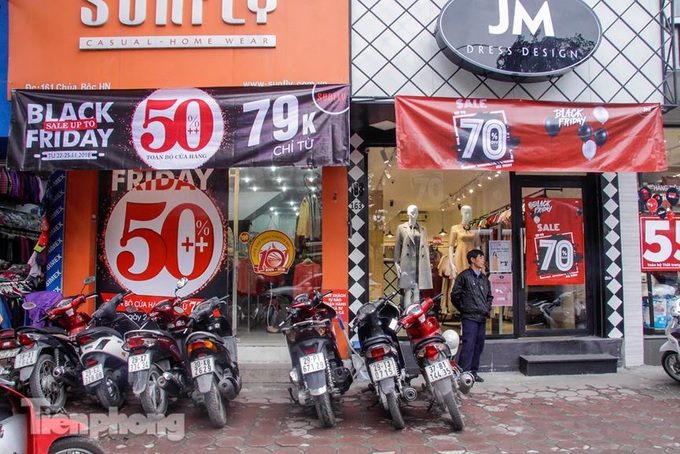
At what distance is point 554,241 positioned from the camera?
305 inches

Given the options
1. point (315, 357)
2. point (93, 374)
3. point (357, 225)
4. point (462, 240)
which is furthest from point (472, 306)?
point (93, 374)

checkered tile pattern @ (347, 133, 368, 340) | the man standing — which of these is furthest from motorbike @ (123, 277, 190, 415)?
the man standing

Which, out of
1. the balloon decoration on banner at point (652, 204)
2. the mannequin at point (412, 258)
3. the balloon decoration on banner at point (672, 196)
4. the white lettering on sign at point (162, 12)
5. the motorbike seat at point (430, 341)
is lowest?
the motorbike seat at point (430, 341)

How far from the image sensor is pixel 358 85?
667 cm

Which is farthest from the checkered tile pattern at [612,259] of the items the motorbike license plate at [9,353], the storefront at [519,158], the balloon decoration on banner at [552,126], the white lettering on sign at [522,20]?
the motorbike license plate at [9,353]

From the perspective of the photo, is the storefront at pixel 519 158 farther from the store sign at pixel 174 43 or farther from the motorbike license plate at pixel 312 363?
the motorbike license plate at pixel 312 363

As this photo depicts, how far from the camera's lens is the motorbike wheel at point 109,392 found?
5.26 meters

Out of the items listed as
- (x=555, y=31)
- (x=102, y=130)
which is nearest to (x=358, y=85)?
(x=555, y=31)

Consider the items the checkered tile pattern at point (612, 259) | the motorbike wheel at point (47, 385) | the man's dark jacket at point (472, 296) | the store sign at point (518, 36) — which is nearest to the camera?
the motorbike wheel at point (47, 385)

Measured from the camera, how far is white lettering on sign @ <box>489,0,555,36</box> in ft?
21.2

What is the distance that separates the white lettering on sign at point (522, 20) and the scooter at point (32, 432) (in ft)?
20.8

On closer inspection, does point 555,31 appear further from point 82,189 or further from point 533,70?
point 82,189

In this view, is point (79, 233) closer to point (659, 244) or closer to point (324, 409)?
point (324, 409)

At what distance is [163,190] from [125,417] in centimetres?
346
